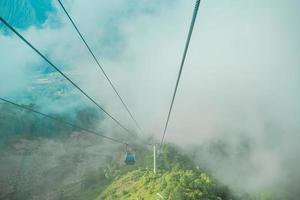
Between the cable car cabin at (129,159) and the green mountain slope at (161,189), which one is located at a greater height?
the cable car cabin at (129,159)

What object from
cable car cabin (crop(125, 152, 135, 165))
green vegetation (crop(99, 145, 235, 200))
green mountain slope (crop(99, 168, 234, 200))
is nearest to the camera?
cable car cabin (crop(125, 152, 135, 165))

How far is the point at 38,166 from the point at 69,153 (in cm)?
1964

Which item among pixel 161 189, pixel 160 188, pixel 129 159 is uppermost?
pixel 129 159

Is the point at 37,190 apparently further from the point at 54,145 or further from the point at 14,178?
the point at 54,145

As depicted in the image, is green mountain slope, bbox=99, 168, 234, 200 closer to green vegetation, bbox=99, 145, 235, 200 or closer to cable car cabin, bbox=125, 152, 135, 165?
green vegetation, bbox=99, 145, 235, 200

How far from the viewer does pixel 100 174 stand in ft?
410

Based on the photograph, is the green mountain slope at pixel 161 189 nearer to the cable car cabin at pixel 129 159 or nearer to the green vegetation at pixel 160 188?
the green vegetation at pixel 160 188

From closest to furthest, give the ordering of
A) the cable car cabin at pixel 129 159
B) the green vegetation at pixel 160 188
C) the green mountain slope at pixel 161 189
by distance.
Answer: the cable car cabin at pixel 129 159 → the green mountain slope at pixel 161 189 → the green vegetation at pixel 160 188

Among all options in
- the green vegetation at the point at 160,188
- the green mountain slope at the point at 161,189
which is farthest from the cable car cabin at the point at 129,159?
the green mountain slope at the point at 161,189

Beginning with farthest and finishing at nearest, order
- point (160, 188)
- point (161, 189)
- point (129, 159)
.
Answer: point (160, 188) < point (161, 189) < point (129, 159)

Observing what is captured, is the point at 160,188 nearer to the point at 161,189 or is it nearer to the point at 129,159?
the point at 161,189

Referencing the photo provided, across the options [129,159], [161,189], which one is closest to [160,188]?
[161,189]

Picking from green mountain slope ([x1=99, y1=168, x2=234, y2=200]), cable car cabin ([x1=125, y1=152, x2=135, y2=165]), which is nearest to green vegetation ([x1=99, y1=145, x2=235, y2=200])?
green mountain slope ([x1=99, y1=168, x2=234, y2=200])

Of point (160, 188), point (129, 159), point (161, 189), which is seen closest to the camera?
point (129, 159)
